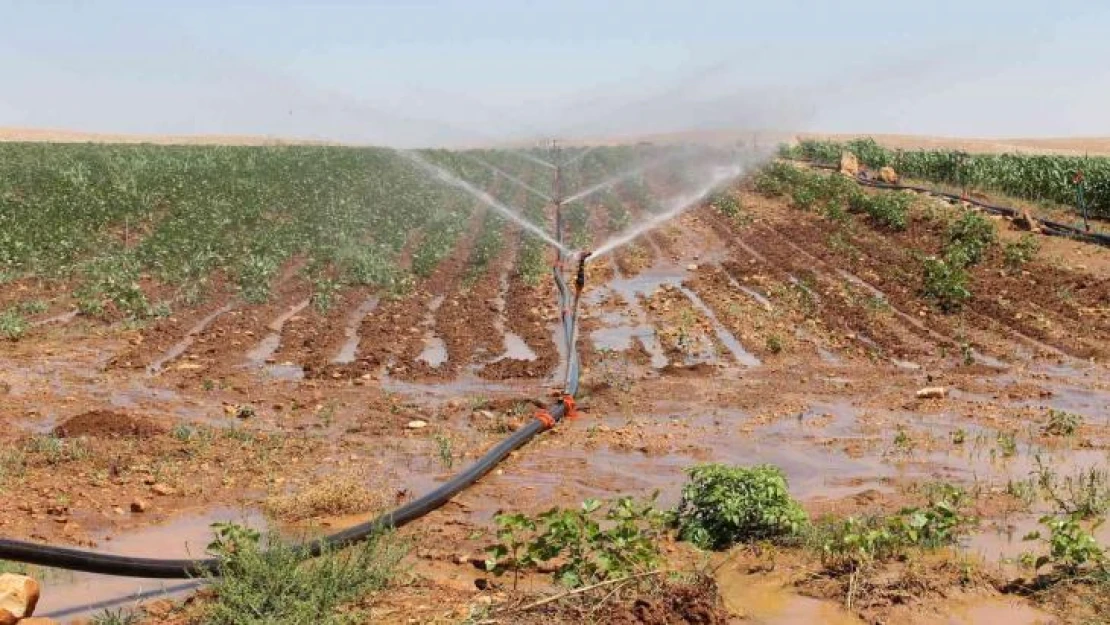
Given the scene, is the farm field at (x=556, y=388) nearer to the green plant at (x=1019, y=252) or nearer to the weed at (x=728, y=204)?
the green plant at (x=1019, y=252)

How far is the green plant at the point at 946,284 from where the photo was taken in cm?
1804

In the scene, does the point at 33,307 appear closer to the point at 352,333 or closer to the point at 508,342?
the point at 352,333

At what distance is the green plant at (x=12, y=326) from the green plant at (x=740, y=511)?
12.0 metres

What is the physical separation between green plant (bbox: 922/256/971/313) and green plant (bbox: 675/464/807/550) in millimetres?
11870

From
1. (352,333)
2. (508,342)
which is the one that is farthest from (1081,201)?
(352,333)

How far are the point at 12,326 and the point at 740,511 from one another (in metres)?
12.7

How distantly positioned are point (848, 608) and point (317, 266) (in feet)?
55.3

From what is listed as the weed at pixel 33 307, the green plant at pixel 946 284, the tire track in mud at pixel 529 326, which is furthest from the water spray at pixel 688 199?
the weed at pixel 33 307

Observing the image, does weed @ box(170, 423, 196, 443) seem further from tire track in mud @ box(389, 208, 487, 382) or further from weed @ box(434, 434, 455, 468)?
tire track in mud @ box(389, 208, 487, 382)

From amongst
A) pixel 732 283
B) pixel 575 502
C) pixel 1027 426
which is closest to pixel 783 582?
pixel 575 502

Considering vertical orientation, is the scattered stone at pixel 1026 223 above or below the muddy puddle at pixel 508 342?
above

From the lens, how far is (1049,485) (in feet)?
27.9

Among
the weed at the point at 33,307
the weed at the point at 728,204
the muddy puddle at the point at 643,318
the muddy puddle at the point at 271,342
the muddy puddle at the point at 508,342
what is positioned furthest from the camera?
the weed at the point at 728,204

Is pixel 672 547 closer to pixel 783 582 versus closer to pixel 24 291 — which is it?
pixel 783 582
